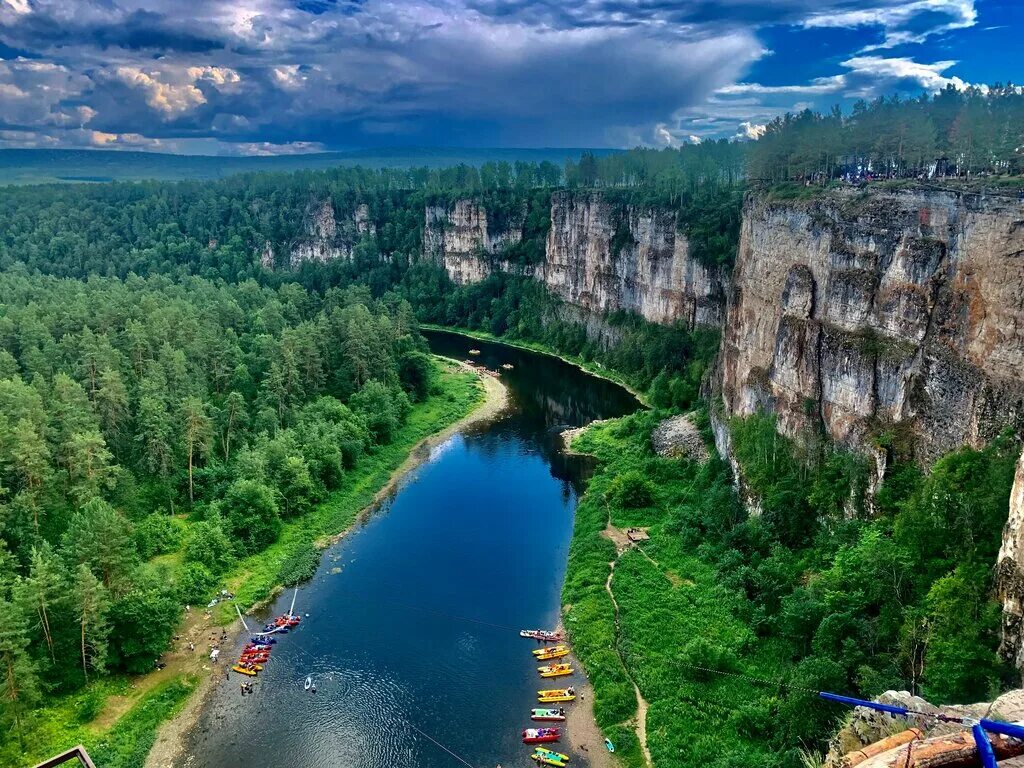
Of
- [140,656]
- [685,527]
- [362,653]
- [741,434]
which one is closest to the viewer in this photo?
[140,656]

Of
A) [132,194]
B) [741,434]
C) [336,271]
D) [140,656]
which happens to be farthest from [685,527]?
[132,194]

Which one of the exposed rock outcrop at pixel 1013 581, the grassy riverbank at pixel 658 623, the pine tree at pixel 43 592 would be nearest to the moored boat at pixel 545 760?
the grassy riverbank at pixel 658 623

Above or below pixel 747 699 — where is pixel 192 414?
above

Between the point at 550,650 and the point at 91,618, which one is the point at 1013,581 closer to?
the point at 550,650

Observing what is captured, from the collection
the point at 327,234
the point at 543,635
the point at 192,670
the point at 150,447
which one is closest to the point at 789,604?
the point at 543,635

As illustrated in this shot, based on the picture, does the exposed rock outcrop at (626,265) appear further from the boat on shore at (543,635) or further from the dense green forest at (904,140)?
the boat on shore at (543,635)

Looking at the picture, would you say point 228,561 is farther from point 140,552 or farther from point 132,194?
point 132,194
